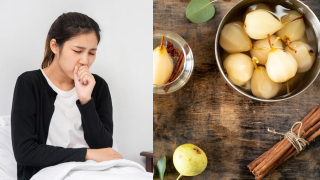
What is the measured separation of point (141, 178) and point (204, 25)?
0.27 m

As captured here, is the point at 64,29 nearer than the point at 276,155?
Yes

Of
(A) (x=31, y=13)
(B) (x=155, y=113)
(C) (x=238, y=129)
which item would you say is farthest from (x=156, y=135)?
(A) (x=31, y=13)

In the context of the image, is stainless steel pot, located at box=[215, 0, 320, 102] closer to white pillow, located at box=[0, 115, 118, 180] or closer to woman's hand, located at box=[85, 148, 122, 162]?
woman's hand, located at box=[85, 148, 122, 162]

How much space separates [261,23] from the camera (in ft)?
1.47

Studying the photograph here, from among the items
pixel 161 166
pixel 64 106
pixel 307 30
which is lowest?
pixel 161 166

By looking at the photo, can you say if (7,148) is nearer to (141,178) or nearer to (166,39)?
(141,178)

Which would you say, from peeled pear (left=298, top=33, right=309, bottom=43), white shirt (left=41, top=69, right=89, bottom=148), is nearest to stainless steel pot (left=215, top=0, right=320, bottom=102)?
peeled pear (left=298, top=33, right=309, bottom=43)

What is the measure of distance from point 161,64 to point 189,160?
16 centimetres

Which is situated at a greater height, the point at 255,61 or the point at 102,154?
the point at 255,61

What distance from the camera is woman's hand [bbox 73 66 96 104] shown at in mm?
398

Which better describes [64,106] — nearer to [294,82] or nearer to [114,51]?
[114,51]

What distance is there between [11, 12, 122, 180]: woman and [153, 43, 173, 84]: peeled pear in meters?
0.08

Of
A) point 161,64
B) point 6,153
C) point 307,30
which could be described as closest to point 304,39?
point 307,30

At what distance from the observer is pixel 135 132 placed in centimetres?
43
